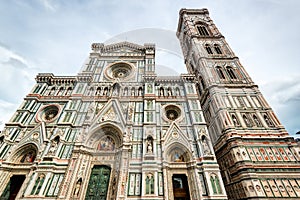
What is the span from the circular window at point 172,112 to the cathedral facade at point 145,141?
10 cm

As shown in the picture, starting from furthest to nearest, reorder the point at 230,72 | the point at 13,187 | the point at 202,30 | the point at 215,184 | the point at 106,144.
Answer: the point at 202,30 → the point at 230,72 → the point at 106,144 → the point at 13,187 → the point at 215,184

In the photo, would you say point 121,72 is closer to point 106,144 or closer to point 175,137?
point 106,144

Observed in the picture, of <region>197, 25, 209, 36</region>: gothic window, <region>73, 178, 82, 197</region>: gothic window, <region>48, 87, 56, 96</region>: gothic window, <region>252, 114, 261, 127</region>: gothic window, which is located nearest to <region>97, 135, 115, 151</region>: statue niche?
<region>73, 178, 82, 197</region>: gothic window

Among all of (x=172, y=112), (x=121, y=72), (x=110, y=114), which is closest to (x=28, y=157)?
(x=110, y=114)

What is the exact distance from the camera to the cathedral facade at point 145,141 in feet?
31.7

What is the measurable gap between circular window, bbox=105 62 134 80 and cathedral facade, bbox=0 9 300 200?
23 centimetres

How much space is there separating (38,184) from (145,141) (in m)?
7.44

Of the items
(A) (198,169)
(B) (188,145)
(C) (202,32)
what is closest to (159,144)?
(B) (188,145)

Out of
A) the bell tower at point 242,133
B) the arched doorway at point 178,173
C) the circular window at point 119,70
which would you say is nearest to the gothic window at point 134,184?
the arched doorway at point 178,173

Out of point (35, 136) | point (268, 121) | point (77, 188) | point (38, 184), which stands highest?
point (268, 121)

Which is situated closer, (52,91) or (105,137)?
(105,137)

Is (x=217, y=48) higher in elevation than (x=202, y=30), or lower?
lower

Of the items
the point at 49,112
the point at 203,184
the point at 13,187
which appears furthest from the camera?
the point at 49,112

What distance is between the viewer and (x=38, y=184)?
30.7ft
